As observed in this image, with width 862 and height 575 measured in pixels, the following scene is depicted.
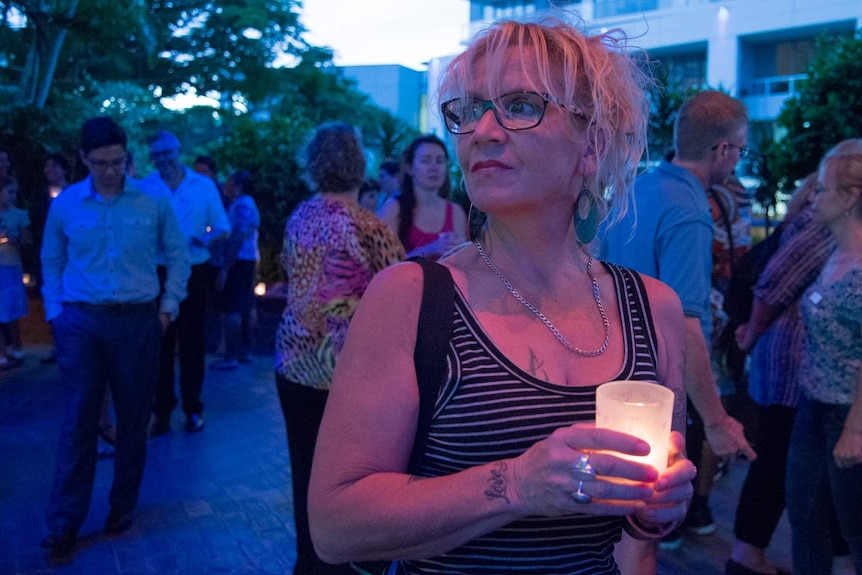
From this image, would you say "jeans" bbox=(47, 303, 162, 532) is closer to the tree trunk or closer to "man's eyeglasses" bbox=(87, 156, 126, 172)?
"man's eyeglasses" bbox=(87, 156, 126, 172)

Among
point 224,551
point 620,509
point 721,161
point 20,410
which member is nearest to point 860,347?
point 721,161

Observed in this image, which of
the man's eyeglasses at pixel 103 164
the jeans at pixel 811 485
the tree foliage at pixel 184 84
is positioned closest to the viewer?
the jeans at pixel 811 485

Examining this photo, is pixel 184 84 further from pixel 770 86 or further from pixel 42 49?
pixel 770 86

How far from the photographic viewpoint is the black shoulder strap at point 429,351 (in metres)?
1.50

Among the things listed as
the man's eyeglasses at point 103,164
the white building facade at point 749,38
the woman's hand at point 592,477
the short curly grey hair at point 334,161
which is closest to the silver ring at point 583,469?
the woman's hand at point 592,477

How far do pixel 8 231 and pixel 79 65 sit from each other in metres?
13.0

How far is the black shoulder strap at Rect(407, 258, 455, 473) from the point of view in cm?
150

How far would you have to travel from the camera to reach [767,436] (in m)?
4.02

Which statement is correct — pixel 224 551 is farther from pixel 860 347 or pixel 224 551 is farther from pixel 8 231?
pixel 8 231

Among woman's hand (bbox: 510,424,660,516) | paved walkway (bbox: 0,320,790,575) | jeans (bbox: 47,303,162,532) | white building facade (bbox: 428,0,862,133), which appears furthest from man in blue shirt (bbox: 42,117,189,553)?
white building facade (bbox: 428,0,862,133)

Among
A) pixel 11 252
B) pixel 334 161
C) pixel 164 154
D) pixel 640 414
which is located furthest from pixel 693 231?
pixel 11 252

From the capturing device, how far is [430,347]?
151 cm

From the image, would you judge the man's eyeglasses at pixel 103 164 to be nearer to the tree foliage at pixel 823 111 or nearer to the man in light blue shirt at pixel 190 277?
the man in light blue shirt at pixel 190 277

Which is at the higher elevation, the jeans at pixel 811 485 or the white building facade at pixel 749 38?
the white building facade at pixel 749 38
